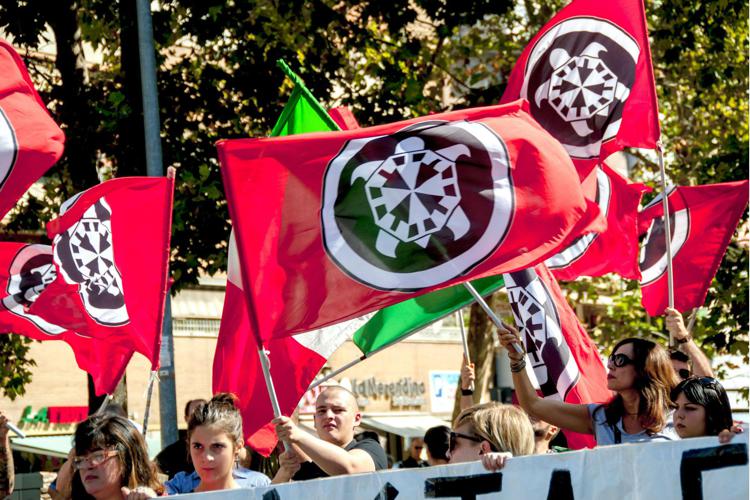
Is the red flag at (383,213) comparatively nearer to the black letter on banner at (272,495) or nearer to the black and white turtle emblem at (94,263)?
the black letter on banner at (272,495)

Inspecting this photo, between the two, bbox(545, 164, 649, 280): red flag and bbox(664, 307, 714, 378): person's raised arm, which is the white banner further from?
bbox(545, 164, 649, 280): red flag

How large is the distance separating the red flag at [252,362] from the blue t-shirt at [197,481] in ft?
2.47

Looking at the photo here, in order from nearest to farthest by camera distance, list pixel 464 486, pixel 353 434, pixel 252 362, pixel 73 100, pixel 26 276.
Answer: pixel 464 486, pixel 353 434, pixel 252 362, pixel 26 276, pixel 73 100

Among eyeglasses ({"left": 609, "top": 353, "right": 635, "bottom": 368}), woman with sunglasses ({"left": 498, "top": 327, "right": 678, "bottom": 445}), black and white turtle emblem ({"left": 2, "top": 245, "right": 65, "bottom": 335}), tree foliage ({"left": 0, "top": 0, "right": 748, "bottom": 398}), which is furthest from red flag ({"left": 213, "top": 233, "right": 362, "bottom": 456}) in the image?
tree foliage ({"left": 0, "top": 0, "right": 748, "bottom": 398})

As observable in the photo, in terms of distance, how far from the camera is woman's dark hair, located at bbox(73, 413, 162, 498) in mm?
4902

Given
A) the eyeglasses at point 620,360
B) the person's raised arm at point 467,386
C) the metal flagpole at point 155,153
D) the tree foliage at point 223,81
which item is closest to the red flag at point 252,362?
the person's raised arm at point 467,386

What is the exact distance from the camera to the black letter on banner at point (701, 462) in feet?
13.7

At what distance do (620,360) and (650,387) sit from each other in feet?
0.63

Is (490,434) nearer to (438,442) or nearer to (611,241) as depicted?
(438,442)

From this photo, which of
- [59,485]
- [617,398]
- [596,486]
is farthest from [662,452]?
[59,485]

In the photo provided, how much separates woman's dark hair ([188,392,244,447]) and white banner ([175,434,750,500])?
1.54ft

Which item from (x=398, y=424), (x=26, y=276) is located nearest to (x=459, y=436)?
(x=26, y=276)

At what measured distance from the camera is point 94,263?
807 centimetres

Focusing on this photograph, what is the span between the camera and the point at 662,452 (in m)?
4.32
